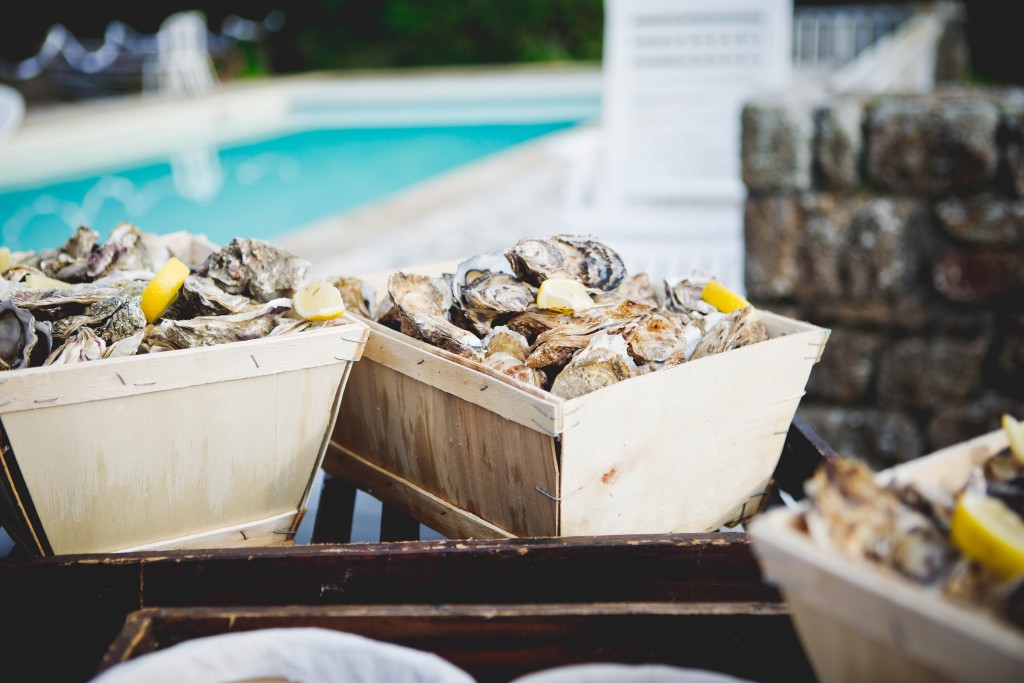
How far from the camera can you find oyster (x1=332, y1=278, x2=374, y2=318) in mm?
1469

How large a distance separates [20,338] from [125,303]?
160 millimetres

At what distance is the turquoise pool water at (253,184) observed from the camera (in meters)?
8.66

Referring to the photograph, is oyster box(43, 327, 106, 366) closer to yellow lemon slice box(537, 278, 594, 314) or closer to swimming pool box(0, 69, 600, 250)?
yellow lemon slice box(537, 278, 594, 314)

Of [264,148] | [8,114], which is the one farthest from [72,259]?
[264,148]

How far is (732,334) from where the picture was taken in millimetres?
1267

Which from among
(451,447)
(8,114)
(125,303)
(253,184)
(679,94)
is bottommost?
(253,184)

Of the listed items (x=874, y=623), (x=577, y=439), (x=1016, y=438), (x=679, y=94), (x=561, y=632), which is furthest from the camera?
(x=679, y=94)

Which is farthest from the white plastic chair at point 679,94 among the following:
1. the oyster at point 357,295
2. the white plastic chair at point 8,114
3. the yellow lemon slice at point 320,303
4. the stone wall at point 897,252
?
the white plastic chair at point 8,114

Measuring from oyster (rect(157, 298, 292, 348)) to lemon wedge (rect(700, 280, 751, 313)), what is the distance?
0.73m

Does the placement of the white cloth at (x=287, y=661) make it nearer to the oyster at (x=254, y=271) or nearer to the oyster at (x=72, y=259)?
the oyster at (x=254, y=271)

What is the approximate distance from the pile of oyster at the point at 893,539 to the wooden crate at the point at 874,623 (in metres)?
0.02

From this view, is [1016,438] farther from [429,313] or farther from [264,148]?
[264,148]

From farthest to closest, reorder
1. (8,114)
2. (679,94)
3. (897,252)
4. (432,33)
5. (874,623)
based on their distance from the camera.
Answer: (432,33) → (8,114) → (679,94) → (897,252) → (874,623)

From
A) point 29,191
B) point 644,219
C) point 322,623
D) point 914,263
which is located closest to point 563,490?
point 322,623
